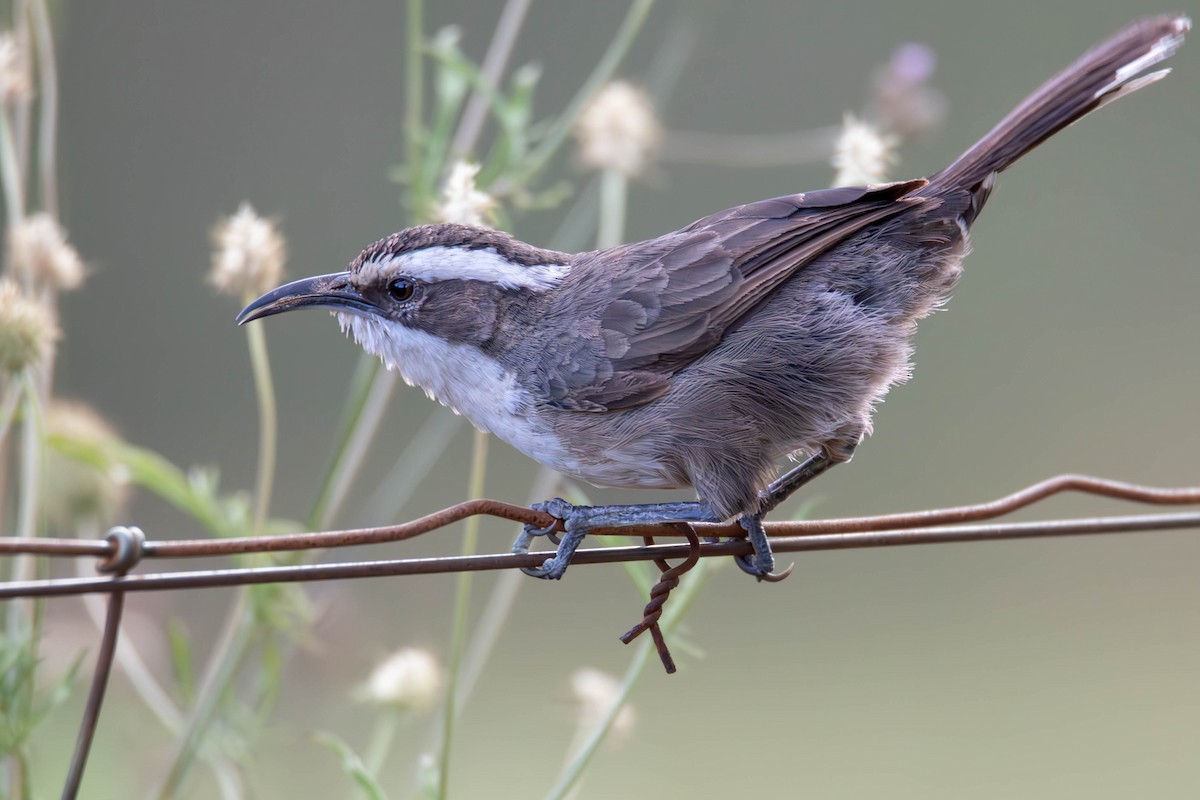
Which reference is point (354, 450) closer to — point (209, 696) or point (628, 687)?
point (209, 696)

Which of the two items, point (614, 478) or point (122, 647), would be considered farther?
point (122, 647)

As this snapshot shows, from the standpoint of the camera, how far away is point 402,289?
2902mm

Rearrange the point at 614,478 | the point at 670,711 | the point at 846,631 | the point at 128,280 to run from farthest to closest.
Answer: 1. the point at 128,280
2. the point at 846,631
3. the point at 670,711
4. the point at 614,478

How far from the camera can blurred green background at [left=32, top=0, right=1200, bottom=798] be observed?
7.12m

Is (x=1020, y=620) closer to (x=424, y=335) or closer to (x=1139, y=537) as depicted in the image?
(x=1139, y=537)

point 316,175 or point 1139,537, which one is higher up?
point 316,175

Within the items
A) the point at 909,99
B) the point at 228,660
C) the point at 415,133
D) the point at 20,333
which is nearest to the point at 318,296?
the point at 415,133

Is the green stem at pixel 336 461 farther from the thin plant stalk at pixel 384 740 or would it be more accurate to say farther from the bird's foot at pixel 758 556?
the bird's foot at pixel 758 556

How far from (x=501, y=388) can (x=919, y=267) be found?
104 cm

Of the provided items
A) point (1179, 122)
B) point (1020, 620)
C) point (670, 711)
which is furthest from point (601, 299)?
point (1179, 122)

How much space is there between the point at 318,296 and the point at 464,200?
0.43 m

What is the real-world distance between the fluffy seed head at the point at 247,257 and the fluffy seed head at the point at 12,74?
655mm

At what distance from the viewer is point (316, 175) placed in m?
8.31

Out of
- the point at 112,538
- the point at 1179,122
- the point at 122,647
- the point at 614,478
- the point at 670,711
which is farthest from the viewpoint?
the point at 1179,122
